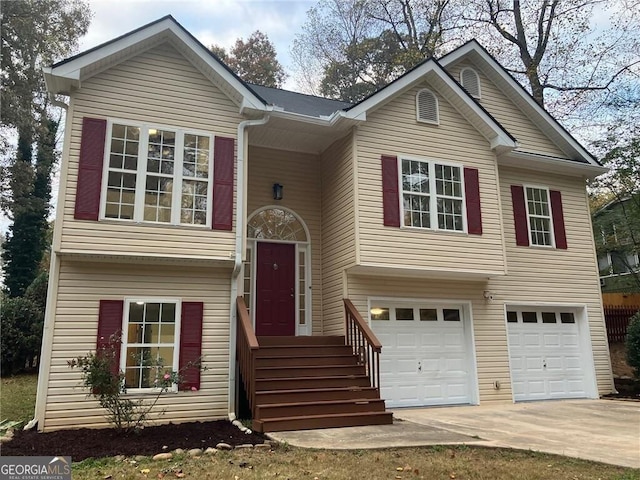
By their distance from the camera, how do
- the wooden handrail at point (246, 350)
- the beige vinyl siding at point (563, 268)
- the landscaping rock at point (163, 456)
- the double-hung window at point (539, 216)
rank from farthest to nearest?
the double-hung window at point (539, 216), the beige vinyl siding at point (563, 268), the wooden handrail at point (246, 350), the landscaping rock at point (163, 456)

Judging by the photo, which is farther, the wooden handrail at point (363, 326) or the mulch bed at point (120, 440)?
the wooden handrail at point (363, 326)

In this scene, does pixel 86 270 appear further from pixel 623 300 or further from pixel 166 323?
pixel 623 300

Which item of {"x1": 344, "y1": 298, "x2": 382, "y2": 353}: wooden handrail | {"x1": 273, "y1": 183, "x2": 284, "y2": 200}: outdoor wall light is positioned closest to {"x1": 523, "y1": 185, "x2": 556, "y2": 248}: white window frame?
{"x1": 344, "y1": 298, "x2": 382, "y2": 353}: wooden handrail

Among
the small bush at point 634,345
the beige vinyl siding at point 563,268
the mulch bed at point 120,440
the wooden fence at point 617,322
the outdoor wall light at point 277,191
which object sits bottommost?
the mulch bed at point 120,440

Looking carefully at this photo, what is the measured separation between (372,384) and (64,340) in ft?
16.2

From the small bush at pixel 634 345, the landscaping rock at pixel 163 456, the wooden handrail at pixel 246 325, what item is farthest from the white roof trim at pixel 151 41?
the small bush at pixel 634 345

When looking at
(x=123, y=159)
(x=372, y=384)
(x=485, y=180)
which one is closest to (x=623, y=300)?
(x=485, y=180)

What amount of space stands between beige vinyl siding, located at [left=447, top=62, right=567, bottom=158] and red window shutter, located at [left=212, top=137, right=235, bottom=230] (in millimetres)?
6774

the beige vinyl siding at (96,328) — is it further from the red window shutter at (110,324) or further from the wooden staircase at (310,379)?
the wooden staircase at (310,379)

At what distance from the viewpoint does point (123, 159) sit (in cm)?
812

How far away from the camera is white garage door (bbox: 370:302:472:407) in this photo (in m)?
9.65

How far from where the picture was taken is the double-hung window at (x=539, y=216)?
38.2 ft

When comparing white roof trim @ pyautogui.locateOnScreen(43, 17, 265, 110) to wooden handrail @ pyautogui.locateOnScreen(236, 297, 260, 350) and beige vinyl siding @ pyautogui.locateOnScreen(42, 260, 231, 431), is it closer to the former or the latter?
beige vinyl siding @ pyautogui.locateOnScreen(42, 260, 231, 431)

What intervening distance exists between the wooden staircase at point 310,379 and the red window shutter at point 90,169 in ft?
9.34
